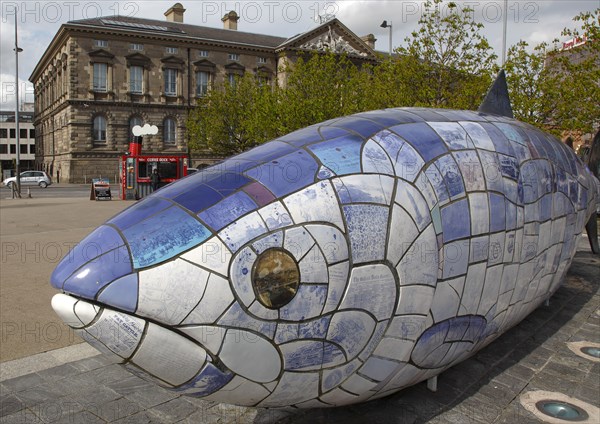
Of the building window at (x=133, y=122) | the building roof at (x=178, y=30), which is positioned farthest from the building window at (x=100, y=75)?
the building window at (x=133, y=122)

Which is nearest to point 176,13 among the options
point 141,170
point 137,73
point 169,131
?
point 137,73

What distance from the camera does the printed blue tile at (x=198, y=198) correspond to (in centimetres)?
259

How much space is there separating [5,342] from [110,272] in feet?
13.9

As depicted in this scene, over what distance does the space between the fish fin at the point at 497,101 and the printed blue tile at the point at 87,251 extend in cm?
396

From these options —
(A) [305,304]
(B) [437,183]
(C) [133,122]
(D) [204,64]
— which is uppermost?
(D) [204,64]

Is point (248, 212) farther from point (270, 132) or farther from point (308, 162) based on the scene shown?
point (270, 132)

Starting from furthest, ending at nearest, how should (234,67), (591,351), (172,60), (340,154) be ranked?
1. (234,67)
2. (172,60)
3. (591,351)
4. (340,154)

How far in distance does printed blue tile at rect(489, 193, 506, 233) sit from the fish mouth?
7.52 feet

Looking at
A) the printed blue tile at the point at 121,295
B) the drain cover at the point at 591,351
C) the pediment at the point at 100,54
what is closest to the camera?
the printed blue tile at the point at 121,295

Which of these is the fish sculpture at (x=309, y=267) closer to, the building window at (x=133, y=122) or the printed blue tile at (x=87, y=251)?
the printed blue tile at (x=87, y=251)

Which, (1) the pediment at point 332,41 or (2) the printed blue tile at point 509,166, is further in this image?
(1) the pediment at point 332,41

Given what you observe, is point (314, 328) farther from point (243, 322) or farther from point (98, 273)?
point (98, 273)

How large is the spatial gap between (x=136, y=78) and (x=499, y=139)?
4833 centimetres

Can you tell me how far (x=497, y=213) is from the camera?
3801mm
